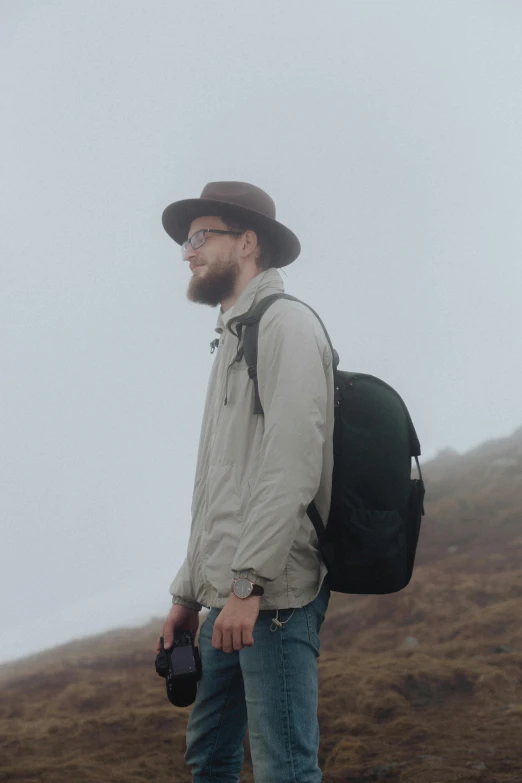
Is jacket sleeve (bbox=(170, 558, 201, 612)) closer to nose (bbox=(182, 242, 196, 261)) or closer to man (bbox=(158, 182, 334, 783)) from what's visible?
man (bbox=(158, 182, 334, 783))

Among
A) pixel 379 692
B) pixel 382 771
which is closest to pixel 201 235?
pixel 382 771

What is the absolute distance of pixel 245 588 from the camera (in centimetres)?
242

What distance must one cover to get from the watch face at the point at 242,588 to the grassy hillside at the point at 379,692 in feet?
10.2

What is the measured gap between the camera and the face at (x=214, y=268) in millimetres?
3229

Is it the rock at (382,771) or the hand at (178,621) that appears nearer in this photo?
the hand at (178,621)

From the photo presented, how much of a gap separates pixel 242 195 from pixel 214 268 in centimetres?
40

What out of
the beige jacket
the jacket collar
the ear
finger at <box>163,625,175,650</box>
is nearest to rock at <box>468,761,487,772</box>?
finger at <box>163,625,175,650</box>

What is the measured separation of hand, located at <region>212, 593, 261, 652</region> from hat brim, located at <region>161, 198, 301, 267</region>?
164 cm

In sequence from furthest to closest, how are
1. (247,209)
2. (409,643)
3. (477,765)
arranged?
(409,643) < (477,765) < (247,209)

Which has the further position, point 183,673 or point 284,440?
point 183,673

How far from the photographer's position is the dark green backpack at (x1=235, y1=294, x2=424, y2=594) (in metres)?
2.62

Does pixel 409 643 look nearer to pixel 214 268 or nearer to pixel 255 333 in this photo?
pixel 214 268

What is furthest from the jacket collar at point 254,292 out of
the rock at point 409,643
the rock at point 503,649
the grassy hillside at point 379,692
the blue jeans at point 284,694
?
the rock at point 409,643

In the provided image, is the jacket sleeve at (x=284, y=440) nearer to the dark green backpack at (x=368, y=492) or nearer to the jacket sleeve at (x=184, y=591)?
the dark green backpack at (x=368, y=492)
